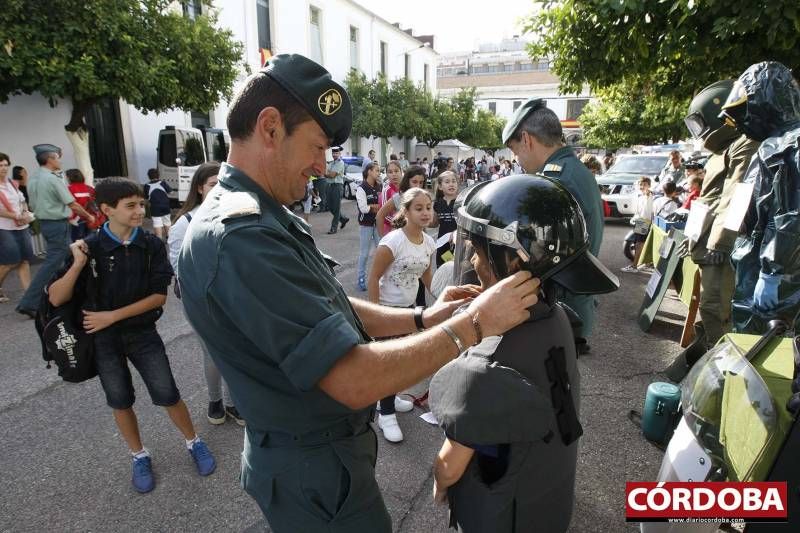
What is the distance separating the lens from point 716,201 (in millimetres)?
4180

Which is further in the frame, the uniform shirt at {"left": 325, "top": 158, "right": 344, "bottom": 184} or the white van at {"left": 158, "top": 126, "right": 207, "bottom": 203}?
the white van at {"left": 158, "top": 126, "right": 207, "bottom": 203}

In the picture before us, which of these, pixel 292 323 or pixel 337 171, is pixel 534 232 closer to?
pixel 292 323

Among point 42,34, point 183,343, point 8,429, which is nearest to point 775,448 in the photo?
point 8,429

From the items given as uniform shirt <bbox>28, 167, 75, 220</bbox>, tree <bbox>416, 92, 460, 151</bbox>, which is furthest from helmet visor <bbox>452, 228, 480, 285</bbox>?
tree <bbox>416, 92, 460, 151</bbox>

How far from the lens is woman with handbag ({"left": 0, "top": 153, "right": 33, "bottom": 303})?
246 inches

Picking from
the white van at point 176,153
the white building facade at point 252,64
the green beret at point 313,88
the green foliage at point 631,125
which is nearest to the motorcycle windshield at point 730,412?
the green beret at point 313,88

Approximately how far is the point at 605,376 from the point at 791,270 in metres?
2.16

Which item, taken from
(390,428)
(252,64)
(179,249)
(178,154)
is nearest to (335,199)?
(178,154)

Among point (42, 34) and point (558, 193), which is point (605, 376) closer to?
point (558, 193)

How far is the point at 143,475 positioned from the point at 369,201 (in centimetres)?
563

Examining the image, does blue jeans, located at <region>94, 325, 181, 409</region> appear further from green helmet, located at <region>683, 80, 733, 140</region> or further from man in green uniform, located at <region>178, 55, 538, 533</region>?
green helmet, located at <region>683, 80, 733, 140</region>

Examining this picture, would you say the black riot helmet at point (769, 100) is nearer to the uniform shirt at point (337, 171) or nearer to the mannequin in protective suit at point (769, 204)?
the mannequin in protective suit at point (769, 204)

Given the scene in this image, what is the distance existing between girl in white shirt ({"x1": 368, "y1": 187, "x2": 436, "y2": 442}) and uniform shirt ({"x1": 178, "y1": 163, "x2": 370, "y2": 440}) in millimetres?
2333

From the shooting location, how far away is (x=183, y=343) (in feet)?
16.6
